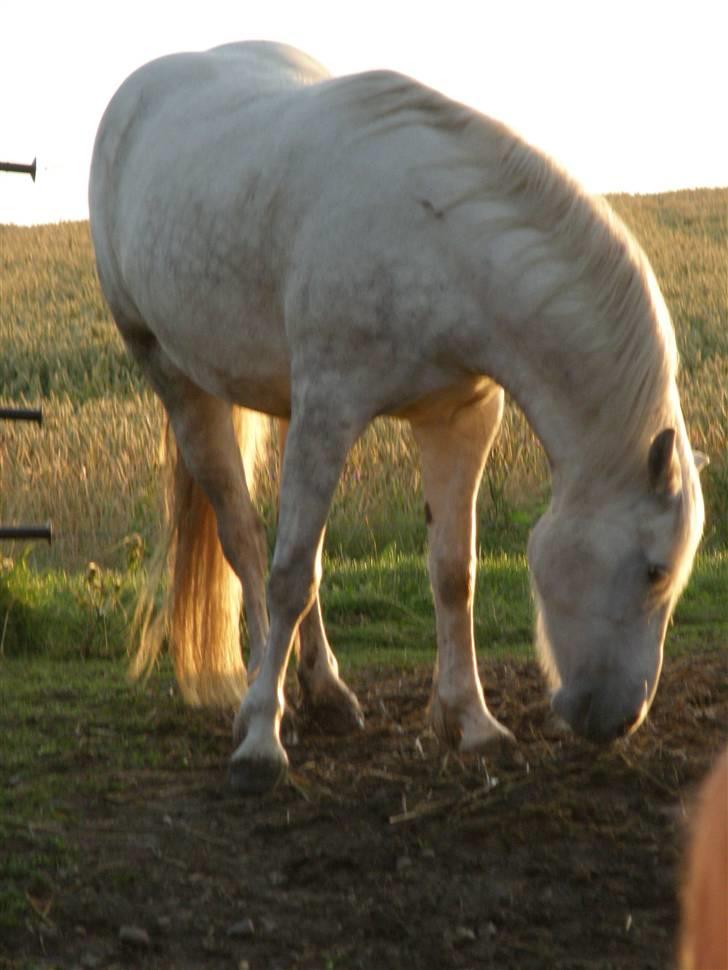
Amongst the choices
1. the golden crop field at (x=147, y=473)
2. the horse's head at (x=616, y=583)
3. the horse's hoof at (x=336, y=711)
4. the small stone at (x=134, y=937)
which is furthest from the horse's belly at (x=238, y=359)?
the golden crop field at (x=147, y=473)

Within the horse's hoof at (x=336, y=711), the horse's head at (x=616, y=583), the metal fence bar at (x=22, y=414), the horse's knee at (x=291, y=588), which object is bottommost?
the horse's hoof at (x=336, y=711)

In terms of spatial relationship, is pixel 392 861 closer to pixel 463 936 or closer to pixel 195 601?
pixel 463 936

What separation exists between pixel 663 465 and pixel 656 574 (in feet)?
1.00

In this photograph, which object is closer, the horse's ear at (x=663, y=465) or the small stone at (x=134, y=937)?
the small stone at (x=134, y=937)

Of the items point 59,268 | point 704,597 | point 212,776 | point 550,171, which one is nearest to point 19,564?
point 212,776

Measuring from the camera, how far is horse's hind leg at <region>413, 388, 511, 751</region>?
190 inches

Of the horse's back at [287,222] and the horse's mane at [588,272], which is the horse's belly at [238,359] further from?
the horse's mane at [588,272]

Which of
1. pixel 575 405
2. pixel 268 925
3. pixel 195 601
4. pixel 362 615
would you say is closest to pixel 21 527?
pixel 195 601

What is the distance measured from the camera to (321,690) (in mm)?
5059

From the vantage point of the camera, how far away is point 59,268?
26969mm

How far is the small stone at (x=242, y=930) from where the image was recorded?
3.29m

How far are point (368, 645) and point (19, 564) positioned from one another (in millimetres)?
1691

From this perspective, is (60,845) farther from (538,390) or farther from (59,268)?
(59,268)

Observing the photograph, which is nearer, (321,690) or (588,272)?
(588,272)
